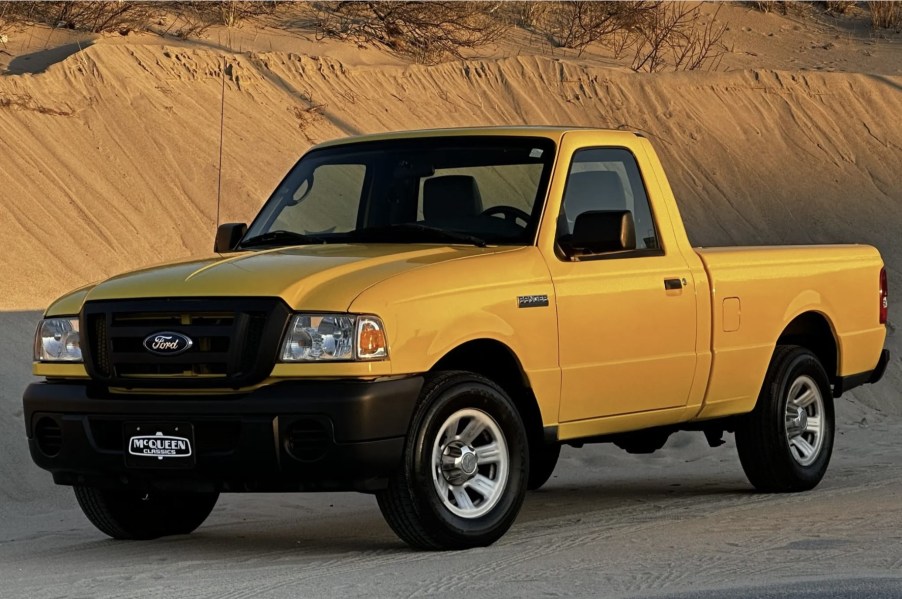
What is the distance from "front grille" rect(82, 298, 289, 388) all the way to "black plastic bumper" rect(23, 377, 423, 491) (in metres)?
0.09

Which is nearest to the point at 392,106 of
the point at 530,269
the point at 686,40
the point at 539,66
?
the point at 539,66

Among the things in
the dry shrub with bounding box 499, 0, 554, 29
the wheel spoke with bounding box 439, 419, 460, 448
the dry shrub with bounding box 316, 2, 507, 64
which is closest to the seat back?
the wheel spoke with bounding box 439, 419, 460, 448

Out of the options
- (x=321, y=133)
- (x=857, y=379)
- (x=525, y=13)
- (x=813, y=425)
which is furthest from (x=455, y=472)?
(x=525, y=13)

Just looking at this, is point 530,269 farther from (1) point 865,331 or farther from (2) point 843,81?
(2) point 843,81

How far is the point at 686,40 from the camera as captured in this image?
105ft

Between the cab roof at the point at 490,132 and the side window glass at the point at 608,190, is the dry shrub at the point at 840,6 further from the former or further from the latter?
the cab roof at the point at 490,132

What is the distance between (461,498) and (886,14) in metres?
29.8

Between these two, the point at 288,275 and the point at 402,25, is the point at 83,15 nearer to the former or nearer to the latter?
the point at 402,25

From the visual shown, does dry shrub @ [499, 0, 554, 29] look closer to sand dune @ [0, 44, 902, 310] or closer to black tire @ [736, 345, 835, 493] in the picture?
sand dune @ [0, 44, 902, 310]

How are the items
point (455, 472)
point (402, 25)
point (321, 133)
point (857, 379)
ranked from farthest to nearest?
point (402, 25) < point (321, 133) < point (857, 379) < point (455, 472)

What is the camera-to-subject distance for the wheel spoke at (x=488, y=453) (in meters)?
7.87

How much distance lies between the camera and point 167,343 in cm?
753

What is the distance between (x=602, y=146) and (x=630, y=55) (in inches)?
876

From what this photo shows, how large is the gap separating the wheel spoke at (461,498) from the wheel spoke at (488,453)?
17 cm
